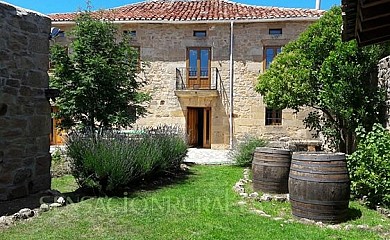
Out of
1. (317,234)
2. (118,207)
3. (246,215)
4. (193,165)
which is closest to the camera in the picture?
(317,234)

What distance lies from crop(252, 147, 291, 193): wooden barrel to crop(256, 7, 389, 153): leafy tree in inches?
68.2

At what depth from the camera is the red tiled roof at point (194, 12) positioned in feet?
49.1

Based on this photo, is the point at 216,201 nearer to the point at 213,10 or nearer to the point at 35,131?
the point at 35,131

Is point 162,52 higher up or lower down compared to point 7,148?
higher up

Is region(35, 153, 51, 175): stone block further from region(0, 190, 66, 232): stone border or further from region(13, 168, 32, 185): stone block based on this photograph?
region(0, 190, 66, 232): stone border

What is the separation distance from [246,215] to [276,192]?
1.41m

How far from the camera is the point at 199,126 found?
16266 mm

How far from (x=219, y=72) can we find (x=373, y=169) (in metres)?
10.5

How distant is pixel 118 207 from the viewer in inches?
208

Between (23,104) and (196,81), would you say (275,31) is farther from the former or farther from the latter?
(23,104)

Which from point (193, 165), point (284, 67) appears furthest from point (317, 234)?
point (193, 165)

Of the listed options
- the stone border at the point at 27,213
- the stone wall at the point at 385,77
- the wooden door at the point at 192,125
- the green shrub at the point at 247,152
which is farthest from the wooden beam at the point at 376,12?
the wooden door at the point at 192,125

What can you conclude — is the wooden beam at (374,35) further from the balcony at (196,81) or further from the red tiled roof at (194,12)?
the balcony at (196,81)

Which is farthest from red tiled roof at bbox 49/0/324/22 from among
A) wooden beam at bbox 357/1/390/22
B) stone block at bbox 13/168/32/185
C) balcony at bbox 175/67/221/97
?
wooden beam at bbox 357/1/390/22
